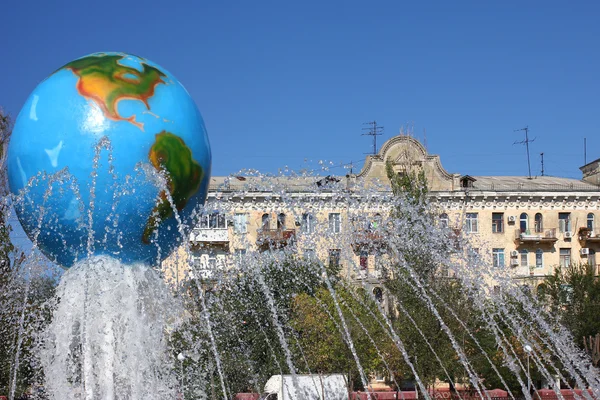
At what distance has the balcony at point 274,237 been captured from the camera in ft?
102

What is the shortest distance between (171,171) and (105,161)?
0.63 metres

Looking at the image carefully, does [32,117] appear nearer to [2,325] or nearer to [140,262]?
[140,262]

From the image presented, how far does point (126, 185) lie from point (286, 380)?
12.5m

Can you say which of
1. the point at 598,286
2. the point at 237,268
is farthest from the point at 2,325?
the point at 598,286

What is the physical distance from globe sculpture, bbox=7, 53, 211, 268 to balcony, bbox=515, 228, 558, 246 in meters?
28.7

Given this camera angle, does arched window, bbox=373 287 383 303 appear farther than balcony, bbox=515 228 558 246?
No

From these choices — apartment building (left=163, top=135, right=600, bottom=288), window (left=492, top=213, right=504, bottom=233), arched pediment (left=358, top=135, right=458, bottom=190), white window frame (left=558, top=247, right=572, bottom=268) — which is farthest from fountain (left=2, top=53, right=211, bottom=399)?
white window frame (left=558, top=247, right=572, bottom=268)

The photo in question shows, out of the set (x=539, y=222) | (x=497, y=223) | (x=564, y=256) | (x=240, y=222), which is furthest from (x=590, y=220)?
(x=240, y=222)

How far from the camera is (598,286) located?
97.2 ft

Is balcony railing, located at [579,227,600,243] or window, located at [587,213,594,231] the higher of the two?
window, located at [587,213,594,231]

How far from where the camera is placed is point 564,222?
36094mm

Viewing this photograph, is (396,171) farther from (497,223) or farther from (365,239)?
(365,239)

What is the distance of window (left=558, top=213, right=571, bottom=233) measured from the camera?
36.1 m

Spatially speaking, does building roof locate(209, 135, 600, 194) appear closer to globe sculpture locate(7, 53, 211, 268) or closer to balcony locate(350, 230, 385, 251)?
balcony locate(350, 230, 385, 251)
